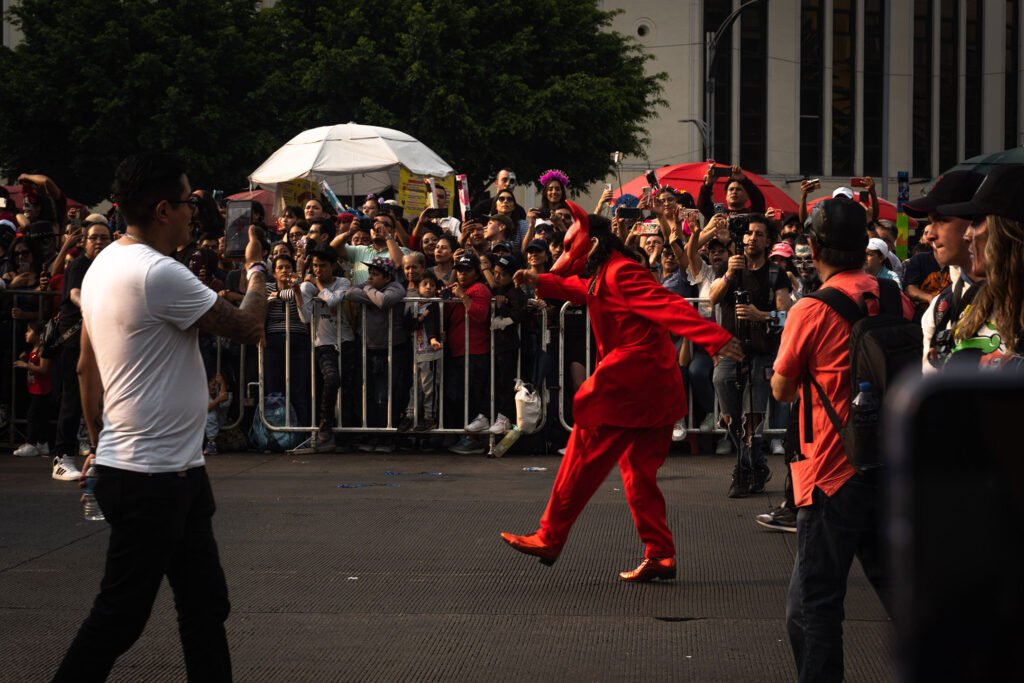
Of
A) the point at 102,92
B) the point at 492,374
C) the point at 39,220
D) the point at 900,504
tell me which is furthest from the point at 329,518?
the point at 102,92

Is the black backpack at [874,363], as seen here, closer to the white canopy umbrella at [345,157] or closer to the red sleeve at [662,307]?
the red sleeve at [662,307]

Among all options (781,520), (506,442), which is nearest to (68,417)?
(506,442)

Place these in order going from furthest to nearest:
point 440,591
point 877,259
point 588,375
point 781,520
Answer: point 588,375
point 877,259
point 781,520
point 440,591

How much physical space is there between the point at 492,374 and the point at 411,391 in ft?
2.54

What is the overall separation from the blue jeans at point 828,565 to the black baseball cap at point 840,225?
2.70 feet

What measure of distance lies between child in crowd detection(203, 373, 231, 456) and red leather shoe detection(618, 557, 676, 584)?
18.9ft

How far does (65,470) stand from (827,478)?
7468mm

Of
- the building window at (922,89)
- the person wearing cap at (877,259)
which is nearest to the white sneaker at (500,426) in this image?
the person wearing cap at (877,259)

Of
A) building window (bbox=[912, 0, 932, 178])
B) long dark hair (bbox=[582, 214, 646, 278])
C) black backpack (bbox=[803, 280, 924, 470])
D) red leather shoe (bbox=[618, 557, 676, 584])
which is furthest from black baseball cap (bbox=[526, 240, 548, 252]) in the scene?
building window (bbox=[912, 0, 932, 178])

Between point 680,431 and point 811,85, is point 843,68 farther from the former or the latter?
point 680,431

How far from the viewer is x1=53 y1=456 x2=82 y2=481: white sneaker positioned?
10.4 meters

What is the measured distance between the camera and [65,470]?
10438 mm

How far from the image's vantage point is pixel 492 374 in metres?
11.7

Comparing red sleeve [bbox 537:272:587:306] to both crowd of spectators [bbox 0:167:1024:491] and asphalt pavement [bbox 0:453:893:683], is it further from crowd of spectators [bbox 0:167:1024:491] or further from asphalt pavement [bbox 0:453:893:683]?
crowd of spectators [bbox 0:167:1024:491]
